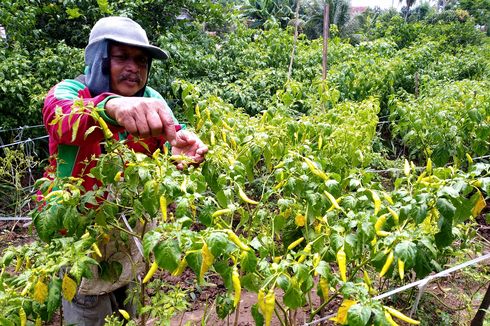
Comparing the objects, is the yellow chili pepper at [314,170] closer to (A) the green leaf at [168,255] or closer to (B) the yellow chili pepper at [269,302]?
(B) the yellow chili pepper at [269,302]

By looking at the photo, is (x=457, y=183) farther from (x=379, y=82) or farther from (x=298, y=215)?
(x=379, y=82)

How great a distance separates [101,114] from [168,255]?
40 centimetres

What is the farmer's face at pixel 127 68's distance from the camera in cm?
151

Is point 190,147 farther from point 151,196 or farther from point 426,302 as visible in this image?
point 426,302

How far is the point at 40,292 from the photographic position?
117 centimetres

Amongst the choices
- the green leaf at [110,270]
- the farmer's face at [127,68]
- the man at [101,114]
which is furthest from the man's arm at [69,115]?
the green leaf at [110,270]

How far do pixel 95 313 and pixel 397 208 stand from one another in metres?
1.15

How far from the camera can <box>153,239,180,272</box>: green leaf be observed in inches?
39.1

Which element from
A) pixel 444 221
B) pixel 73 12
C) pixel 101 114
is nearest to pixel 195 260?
pixel 101 114

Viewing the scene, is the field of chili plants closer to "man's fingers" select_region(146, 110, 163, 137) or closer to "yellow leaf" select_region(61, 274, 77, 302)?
"yellow leaf" select_region(61, 274, 77, 302)

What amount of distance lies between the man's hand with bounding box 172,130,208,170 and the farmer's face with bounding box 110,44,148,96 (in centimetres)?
30

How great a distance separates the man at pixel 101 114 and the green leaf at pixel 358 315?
61 cm

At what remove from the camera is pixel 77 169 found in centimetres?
141

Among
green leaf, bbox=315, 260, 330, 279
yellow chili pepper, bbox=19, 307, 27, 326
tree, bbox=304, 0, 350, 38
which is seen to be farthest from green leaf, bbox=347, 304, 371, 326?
tree, bbox=304, 0, 350, 38
